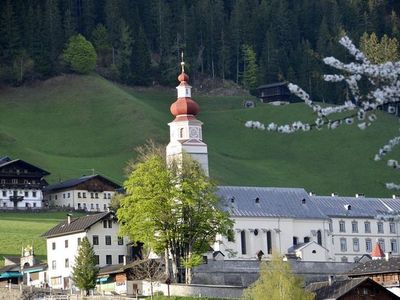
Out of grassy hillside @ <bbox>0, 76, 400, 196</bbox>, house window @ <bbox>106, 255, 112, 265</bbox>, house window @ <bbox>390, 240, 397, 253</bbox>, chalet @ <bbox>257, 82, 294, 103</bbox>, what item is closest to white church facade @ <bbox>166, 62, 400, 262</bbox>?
house window @ <bbox>390, 240, 397, 253</bbox>

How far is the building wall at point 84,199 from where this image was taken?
130625 mm

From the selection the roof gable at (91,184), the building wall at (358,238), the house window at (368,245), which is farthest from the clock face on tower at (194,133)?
the roof gable at (91,184)

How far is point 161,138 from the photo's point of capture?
520ft

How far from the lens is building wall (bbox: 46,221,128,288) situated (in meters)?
Result: 91.4

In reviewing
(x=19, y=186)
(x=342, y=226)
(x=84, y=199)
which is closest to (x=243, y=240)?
(x=342, y=226)

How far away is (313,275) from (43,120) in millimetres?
90479

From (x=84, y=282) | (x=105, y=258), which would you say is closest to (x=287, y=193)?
(x=105, y=258)

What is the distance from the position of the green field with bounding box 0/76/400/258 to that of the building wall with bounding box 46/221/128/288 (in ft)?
148

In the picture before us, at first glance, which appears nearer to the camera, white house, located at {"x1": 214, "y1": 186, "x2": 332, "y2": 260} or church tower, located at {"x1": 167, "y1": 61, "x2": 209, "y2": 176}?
white house, located at {"x1": 214, "y1": 186, "x2": 332, "y2": 260}

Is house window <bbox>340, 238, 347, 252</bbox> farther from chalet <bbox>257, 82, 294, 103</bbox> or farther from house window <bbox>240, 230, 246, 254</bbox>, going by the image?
chalet <bbox>257, 82, 294, 103</bbox>

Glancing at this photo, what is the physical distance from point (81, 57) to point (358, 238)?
292 ft

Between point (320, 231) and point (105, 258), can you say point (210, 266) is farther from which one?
point (320, 231)

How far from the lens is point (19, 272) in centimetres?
9144

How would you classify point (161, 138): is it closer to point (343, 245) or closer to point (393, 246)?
point (393, 246)
